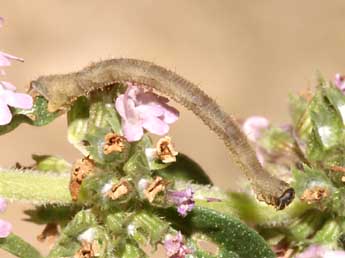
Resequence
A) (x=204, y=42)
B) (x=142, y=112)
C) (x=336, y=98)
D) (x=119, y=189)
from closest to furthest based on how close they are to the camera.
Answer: (x=119, y=189)
(x=142, y=112)
(x=336, y=98)
(x=204, y=42)

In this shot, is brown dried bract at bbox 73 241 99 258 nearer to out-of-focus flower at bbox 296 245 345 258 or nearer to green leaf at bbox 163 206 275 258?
green leaf at bbox 163 206 275 258

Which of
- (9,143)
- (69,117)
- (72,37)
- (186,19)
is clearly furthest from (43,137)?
(69,117)

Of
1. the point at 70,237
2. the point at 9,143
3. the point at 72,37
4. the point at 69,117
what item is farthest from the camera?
the point at 72,37

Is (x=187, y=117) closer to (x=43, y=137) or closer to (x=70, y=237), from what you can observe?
(x=43, y=137)

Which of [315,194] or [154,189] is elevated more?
[315,194]

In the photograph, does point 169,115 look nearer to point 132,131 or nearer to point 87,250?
point 132,131

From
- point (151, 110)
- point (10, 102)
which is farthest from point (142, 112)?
point (10, 102)
